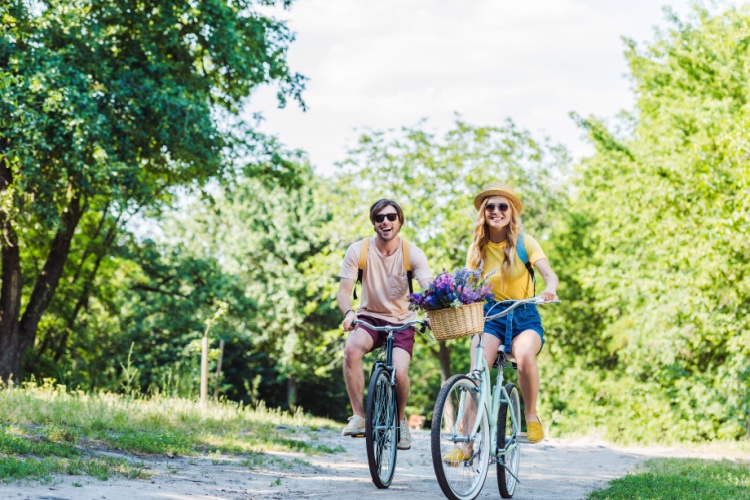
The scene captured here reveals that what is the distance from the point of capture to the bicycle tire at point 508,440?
6043mm

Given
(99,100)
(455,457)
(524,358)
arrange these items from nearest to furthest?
(455,457), (524,358), (99,100)

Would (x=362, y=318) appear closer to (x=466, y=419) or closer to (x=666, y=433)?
(x=466, y=419)

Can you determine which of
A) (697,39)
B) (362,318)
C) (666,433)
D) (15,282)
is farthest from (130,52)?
(666,433)

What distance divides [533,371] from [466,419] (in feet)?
2.39

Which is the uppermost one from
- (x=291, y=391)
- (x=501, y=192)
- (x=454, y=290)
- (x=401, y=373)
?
(x=501, y=192)

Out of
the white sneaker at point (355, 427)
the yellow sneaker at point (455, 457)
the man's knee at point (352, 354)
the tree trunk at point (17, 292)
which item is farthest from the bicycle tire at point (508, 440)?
the tree trunk at point (17, 292)

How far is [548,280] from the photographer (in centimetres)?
620

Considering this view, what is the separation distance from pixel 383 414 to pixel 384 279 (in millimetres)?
1052

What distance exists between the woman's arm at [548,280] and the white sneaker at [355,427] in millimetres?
1717

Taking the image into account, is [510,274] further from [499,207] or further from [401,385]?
[401,385]

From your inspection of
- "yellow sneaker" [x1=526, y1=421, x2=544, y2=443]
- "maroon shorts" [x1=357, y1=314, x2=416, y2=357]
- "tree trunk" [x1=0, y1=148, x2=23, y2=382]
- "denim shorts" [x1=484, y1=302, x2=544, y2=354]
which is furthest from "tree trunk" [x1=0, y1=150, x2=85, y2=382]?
"yellow sneaker" [x1=526, y1=421, x2=544, y2=443]

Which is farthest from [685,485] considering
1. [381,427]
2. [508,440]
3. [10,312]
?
[10,312]

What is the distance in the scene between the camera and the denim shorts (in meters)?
6.23

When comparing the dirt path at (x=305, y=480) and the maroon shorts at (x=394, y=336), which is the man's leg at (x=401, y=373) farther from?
the dirt path at (x=305, y=480)
